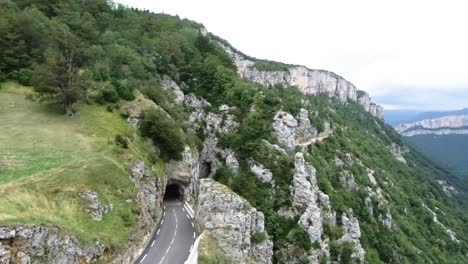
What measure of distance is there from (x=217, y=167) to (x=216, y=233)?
2344 cm

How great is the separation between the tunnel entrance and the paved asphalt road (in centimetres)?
545

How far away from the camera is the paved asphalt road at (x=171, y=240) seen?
124 ft

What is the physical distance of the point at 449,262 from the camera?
8312 centimetres

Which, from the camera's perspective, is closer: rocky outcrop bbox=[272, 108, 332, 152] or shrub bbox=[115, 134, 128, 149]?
shrub bbox=[115, 134, 128, 149]

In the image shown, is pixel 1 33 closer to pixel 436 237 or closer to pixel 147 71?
pixel 147 71

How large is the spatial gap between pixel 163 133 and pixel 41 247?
2530 centimetres

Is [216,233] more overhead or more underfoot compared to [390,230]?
more overhead

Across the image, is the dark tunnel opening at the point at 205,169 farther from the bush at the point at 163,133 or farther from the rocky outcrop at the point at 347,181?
the rocky outcrop at the point at 347,181

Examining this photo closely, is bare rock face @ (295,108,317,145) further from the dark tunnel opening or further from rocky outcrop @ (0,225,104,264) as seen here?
rocky outcrop @ (0,225,104,264)

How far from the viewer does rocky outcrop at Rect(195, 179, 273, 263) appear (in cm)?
4212

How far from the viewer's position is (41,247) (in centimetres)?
2892

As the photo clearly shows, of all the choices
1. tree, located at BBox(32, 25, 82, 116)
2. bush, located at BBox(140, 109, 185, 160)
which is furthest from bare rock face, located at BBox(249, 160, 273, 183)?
tree, located at BBox(32, 25, 82, 116)

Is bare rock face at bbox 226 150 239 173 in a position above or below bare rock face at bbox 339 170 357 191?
above

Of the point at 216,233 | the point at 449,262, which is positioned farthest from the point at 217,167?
the point at 449,262
